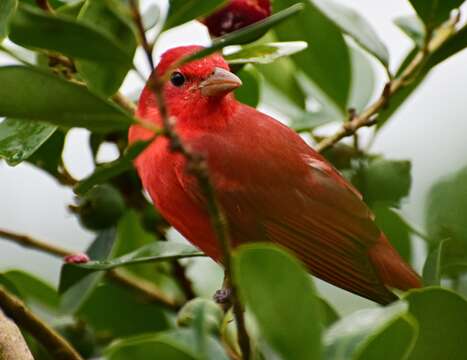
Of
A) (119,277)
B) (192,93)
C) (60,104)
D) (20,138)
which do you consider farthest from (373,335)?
(192,93)

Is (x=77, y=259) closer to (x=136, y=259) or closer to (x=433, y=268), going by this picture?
(x=136, y=259)

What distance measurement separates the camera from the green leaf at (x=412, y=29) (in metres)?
2.22

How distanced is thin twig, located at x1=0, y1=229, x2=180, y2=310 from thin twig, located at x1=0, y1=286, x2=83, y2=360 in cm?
29

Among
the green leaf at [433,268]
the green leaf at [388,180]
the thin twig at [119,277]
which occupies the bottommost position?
the thin twig at [119,277]

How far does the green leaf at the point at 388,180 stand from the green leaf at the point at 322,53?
200 mm

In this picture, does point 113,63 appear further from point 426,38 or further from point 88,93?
point 426,38

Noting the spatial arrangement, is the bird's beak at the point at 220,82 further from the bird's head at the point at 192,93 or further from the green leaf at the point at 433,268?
the green leaf at the point at 433,268

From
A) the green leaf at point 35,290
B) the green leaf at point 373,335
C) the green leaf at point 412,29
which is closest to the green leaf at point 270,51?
the green leaf at point 412,29

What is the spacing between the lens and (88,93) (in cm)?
128

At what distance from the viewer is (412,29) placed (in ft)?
7.31

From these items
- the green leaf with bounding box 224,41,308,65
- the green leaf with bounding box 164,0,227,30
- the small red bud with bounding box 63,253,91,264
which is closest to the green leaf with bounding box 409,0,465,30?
the green leaf with bounding box 224,41,308,65

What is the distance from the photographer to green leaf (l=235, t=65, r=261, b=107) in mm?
2352

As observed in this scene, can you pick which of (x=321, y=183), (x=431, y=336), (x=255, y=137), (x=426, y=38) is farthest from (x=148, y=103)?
(x=431, y=336)

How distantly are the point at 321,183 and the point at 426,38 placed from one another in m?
0.41
